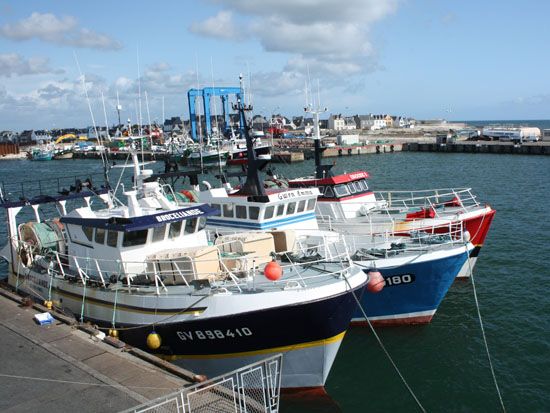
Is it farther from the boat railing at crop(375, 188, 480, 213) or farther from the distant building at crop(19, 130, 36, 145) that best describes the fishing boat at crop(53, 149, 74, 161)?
the boat railing at crop(375, 188, 480, 213)

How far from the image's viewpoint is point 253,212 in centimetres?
1797

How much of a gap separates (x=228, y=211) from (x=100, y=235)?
220 inches

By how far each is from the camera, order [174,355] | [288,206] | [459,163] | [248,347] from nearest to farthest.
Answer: [248,347], [174,355], [288,206], [459,163]

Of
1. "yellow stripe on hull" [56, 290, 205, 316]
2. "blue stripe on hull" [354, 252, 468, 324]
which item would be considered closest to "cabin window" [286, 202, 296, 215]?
"blue stripe on hull" [354, 252, 468, 324]

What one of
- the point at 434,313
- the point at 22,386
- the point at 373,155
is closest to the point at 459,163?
the point at 373,155

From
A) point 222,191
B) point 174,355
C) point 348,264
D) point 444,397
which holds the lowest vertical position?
point 444,397

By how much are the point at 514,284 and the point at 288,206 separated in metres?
10.4

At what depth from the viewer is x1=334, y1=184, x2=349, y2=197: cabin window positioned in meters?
21.9

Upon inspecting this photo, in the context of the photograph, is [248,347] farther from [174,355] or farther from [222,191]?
[222,191]

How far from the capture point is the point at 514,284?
68.9 ft

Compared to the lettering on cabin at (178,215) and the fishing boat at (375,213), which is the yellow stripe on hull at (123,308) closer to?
the lettering on cabin at (178,215)

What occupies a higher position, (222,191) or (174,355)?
(222,191)

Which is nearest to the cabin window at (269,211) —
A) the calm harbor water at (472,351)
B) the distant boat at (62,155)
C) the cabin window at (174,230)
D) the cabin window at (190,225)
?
the cabin window at (190,225)

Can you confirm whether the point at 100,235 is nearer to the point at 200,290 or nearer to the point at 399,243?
the point at 200,290
